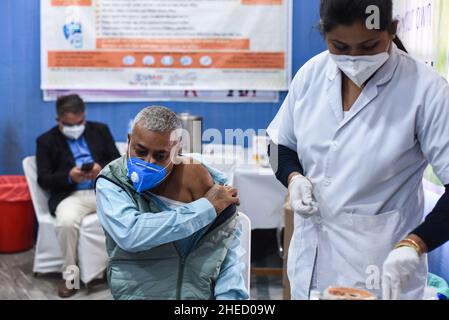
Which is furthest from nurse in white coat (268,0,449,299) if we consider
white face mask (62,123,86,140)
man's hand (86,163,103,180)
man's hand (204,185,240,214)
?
white face mask (62,123,86,140)

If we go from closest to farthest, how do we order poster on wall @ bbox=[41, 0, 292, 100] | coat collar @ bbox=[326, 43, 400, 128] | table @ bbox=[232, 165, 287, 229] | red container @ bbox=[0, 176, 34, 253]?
1. coat collar @ bbox=[326, 43, 400, 128]
2. table @ bbox=[232, 165, 287, 229]
3. poster on wall @ bbox=[41, 0, 292, 100]
4. red container @ bbox=[0, 176, 34, 253]

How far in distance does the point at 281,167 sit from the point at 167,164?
24cm

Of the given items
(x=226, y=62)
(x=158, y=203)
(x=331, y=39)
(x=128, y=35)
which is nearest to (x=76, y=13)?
(x=128, y=35)

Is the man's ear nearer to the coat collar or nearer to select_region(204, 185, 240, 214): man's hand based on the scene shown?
select_region(204, 185, 240, 214): man's hand

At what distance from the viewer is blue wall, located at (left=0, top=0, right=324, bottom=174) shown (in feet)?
4.36

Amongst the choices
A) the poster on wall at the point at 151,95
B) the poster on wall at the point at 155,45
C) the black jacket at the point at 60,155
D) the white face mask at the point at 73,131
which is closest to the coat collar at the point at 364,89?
the poster on wall at the point at 155,45

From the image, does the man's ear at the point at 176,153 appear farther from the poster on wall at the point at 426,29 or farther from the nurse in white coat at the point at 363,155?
the poster on wall at the point at 426,29

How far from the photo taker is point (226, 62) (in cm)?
258

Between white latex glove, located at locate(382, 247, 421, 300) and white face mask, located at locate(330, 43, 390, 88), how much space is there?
0.31 meters

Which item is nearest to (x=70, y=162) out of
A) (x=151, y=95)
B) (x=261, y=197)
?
(x=151, y=95)

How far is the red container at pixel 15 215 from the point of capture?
9.30ft

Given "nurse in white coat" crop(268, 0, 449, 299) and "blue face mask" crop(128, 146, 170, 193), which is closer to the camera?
"nurse in white coat" crop(268, 0, 449, 299)

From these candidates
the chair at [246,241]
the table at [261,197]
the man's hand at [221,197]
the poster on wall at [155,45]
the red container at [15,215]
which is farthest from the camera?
the red container at [15,215]
